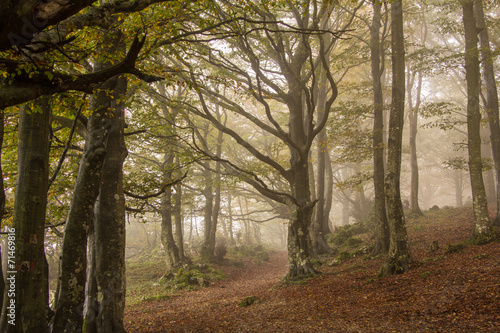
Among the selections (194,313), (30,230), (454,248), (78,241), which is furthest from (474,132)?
(30,230)

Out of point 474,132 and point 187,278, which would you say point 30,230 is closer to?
point 187,278

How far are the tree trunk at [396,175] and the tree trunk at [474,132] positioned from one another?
3.14 metres

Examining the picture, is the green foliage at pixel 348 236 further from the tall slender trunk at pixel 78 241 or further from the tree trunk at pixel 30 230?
the tree trunk at pixel 30 230

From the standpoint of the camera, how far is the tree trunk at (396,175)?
8.14m

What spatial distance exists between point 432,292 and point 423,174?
147ft

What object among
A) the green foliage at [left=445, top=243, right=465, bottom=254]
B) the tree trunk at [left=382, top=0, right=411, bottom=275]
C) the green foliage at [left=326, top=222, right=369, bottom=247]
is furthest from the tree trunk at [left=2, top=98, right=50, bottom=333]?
the green foliage at [left=326, top=222, right=369, bottom=247]

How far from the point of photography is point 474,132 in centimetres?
1016

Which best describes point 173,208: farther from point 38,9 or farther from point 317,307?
point 38,9

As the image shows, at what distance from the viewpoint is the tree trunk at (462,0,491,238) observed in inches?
372

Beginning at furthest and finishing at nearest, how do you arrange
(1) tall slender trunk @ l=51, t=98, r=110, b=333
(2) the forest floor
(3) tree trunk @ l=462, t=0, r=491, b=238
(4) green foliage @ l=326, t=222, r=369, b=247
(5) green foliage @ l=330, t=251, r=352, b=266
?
(4) green foliage @ l=326, t=222, r=369, b=247
(5) green foliage @ l=330, t=251, r=352, b=266
(3) tree trunk @ l=462, t=0, r=491, b=238
(1) tall slender trunk @ l=51, t=98, r=110, b=333
(2) the forest floor

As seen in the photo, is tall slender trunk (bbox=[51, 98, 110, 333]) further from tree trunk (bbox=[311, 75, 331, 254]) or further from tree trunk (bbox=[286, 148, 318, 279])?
tree trunk (bbox=[311, 75, 331, 254])

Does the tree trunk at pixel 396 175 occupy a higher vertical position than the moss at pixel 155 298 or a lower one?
higher

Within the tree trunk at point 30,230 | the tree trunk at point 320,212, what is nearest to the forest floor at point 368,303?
the tree trunk at point 30,230

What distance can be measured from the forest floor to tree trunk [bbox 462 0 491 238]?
978mm
